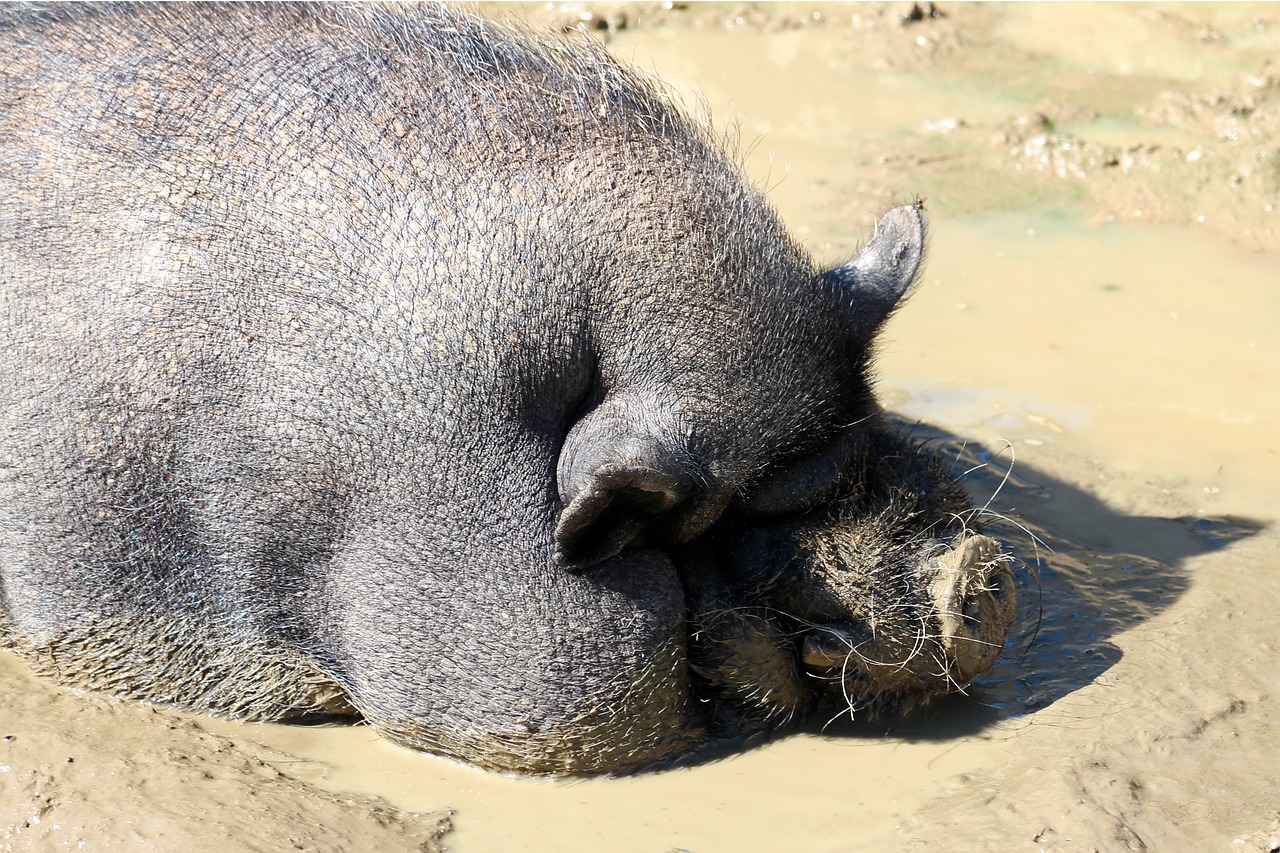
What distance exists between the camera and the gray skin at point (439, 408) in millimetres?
3389

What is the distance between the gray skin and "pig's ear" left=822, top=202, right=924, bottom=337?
6 centimetres

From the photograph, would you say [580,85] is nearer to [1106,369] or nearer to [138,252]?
[138,252]

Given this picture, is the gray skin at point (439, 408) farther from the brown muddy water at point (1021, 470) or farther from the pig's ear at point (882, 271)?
the brown muddy water at point (1021, 470)

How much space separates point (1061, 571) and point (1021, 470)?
0.76 m

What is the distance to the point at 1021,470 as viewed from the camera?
535 centimetres

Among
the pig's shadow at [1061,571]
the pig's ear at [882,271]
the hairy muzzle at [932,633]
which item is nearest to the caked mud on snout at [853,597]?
the hairy muzzle at [932,633]

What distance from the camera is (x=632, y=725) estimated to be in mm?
3576

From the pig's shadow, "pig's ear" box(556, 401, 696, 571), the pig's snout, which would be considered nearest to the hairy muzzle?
the pig's snout

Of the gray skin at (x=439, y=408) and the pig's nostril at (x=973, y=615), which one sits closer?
the gray skin at (x=439, y=408)

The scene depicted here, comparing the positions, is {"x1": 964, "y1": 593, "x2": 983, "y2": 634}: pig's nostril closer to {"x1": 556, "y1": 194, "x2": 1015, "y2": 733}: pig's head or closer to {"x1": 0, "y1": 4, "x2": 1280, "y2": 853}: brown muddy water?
{"x1": 556, "y1": 194, "x2": 1015, "y2": 733}: pig's head

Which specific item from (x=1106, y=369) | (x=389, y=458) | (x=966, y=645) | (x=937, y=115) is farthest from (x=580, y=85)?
(x=937, y=115)

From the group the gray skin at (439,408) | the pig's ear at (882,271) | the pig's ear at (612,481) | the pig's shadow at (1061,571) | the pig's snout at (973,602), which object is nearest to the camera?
the pig's ear at (612,481)

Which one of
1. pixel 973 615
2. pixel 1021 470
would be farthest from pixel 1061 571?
pixel 973 615

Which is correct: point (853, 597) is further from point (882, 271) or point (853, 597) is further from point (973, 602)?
point (882, 271)
